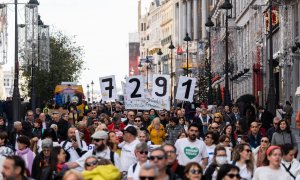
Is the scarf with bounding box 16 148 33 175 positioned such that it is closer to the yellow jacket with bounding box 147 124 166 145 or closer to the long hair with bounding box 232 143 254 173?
the long hair with bounding box 232 143 254 173

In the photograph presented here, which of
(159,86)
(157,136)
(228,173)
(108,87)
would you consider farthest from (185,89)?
(228,173)

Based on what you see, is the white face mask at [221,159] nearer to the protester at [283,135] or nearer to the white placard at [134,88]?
the protester at [283,135]

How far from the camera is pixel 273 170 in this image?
539 inches

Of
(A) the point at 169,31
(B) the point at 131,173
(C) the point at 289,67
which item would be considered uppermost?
(A) the point at 169,31

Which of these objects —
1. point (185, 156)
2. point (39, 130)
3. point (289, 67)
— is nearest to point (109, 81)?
point (39, 130)

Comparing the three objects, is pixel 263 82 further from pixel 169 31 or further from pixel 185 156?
pixel 169 31

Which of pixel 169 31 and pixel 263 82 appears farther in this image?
pixel 169 31

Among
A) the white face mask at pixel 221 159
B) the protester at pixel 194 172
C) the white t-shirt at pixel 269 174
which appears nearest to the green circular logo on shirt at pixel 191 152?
the white face mask at pixel 221 159

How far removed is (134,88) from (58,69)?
54.9m

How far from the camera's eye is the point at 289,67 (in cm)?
5516

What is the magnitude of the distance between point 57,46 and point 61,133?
67.1m

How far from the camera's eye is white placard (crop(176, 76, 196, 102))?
106 ft

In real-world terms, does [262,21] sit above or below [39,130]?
above

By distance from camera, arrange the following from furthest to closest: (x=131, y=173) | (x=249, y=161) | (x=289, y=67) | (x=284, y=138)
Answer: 1. (x=289, y=67)
2. (x=284, y=138)
3. (x=249, y=161)
4. (x=131, y=173)
